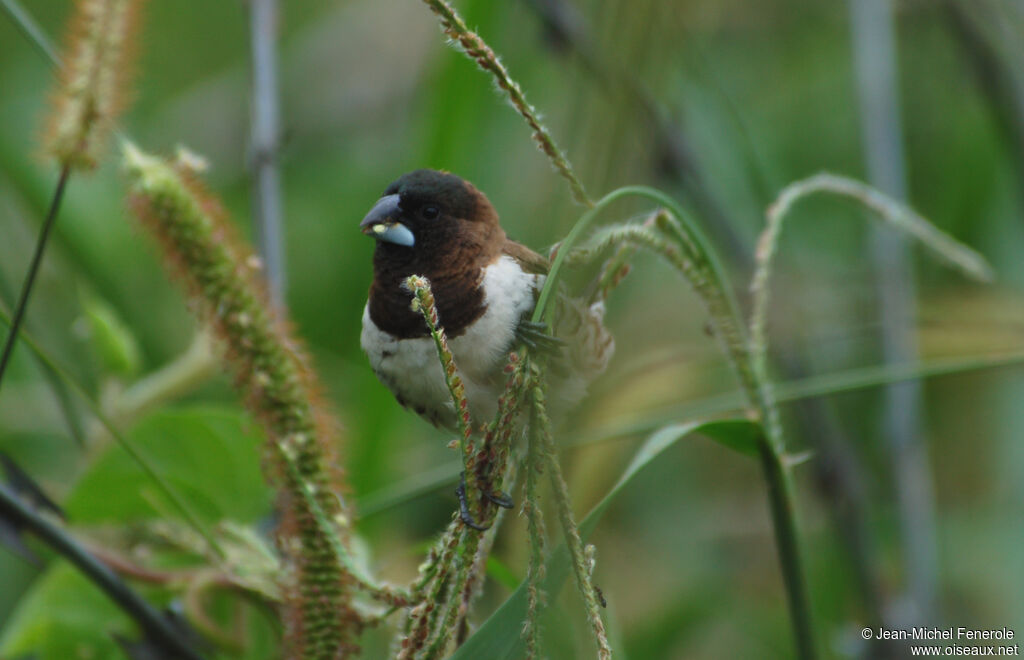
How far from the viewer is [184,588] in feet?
4.23

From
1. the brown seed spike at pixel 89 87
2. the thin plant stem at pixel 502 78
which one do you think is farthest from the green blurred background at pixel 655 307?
the brown seed spike at pixel 89 87

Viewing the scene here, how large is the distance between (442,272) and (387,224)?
0.11 m

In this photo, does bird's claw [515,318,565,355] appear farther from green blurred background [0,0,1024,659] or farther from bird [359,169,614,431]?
green blurred background [0,0,1024,659]

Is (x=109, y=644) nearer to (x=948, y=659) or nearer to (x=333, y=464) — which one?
(x=333, y=464)

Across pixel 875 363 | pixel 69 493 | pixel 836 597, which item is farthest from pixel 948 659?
pixel 69 493

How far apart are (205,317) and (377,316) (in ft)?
0.54

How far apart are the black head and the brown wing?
0.04 meters

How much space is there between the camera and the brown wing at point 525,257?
3.11 ft

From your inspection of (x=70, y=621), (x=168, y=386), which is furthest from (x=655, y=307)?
(x=70, y=621)

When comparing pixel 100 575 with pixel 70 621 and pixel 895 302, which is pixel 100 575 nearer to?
pixel 70 621

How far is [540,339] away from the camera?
77 cm

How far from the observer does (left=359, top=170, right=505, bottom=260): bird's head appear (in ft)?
3.09

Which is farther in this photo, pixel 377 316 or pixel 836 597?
pixel 836 597

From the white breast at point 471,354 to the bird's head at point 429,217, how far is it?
0.14 feet
